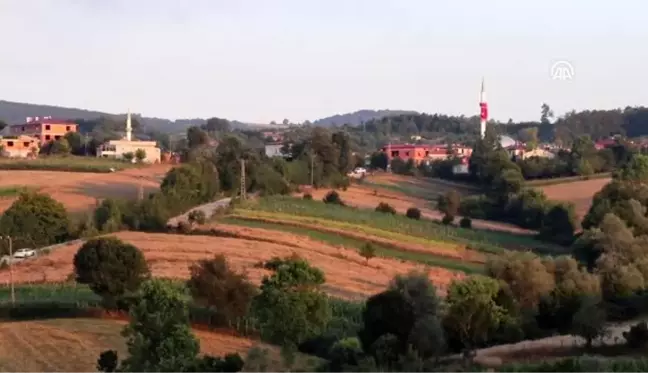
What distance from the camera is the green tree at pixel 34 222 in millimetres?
39344

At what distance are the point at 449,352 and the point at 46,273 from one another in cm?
1538

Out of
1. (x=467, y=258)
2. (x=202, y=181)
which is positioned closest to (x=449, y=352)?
(x=467, y=258)

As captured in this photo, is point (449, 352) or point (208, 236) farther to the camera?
point (208, 236)

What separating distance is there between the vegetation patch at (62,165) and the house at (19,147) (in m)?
7.61

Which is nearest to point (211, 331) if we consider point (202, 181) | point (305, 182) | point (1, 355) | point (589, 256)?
point (1, 355)

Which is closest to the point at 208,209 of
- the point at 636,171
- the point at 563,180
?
the point at 636,171

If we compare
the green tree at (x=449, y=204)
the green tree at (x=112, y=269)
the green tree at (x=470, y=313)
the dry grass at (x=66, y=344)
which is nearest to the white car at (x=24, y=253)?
the green tree at (x=112, y=269)

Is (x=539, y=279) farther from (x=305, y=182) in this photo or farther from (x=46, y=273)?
(x=305, y=182)

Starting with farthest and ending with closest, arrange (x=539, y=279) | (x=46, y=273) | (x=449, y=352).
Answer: (x=46, y=273), (x=539, y=279), (x=449, y=352)

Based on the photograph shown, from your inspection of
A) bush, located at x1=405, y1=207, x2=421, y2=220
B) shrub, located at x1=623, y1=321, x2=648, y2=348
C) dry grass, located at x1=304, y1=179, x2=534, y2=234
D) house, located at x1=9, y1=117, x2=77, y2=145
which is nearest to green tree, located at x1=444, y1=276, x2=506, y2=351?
shrub, located at x1=623, y1=321, x2=648, y2=348

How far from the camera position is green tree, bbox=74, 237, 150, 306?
2569 cm

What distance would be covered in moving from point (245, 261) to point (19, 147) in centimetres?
6107

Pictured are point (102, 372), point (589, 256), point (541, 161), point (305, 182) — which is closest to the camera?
point (102, 372)

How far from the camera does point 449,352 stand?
73.8ft
